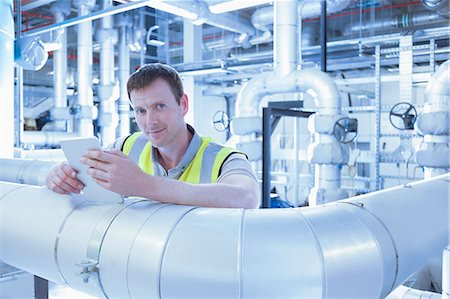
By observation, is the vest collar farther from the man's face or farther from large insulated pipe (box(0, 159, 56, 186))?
large insulated pipe (box(0, 159, 56, 186))

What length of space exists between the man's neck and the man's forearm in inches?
10.9

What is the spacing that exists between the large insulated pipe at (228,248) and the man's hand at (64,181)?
0.03 meters

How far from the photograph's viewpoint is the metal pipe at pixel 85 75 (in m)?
4.79

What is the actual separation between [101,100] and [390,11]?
358cm

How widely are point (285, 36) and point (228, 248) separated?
280 cm

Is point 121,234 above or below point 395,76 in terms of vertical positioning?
below

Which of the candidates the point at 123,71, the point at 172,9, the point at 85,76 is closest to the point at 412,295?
the point at 172,9

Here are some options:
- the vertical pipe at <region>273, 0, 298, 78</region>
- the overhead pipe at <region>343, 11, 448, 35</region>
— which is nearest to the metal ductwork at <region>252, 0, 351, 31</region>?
the vertical pipe at <region>273, 0, 298, 78</region>

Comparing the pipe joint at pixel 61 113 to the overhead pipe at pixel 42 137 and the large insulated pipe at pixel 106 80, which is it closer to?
the overhead pipe at pixel 42 137

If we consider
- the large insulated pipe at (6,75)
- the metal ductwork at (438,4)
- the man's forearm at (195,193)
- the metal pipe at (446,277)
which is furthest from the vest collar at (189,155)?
the metal ductwork at (438,4)

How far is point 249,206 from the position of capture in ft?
2.93

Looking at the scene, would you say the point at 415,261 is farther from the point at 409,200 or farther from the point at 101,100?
the point at 101,100

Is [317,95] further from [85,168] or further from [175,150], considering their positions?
[85,168]

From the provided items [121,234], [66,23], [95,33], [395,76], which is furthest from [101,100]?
[121,234]
